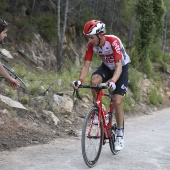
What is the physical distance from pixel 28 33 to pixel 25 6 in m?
2.84

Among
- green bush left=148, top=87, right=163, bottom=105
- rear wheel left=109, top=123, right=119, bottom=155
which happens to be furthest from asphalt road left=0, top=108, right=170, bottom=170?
green bush left=148, top=87, right=163, bottom=105

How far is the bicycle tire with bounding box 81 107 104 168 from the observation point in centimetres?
484

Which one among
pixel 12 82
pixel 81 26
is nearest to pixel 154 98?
pixel 12 82

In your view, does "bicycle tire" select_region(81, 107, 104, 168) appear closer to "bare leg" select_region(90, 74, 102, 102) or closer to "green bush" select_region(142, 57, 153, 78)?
"bare leg" select_region(90, 74, 102, 102)

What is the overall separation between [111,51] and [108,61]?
239 millimetres

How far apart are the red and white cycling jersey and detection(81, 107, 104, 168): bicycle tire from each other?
2.98 ft

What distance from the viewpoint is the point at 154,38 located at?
703 inches

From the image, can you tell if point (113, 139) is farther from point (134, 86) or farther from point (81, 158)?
point (134, 86)

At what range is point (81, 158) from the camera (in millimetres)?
5438

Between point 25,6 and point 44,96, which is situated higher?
point 25,6

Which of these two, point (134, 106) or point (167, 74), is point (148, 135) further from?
point (167, 74)

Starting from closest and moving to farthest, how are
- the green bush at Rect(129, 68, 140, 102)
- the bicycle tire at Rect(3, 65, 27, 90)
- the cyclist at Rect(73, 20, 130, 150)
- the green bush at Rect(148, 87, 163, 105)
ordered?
the cyclist at Rect(73, 20, 130, 150)
the bicycle tire at Rect(3, 65, 27, 90)
the green bush at Rect(129, 68, 140, 102)
the green bush at Rect(148, 87, 163, 105)

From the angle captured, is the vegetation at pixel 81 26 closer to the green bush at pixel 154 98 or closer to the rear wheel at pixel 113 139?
the green bush at pixel 154 98

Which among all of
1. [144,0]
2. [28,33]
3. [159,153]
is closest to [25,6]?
[28,33]
